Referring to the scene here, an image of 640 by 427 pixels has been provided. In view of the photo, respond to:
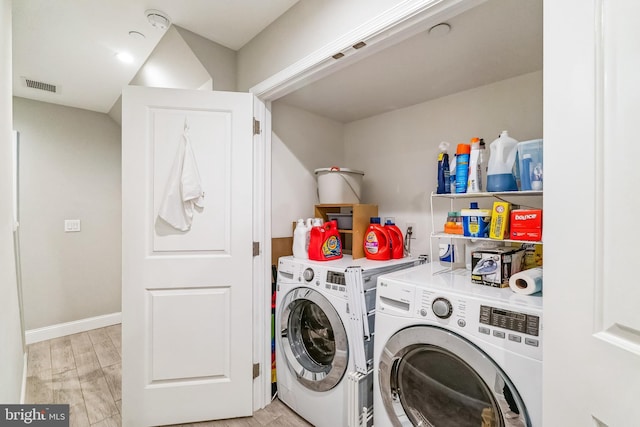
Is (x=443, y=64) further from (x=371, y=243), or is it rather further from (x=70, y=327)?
(x=70, y=327)

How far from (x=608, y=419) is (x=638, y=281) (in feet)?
0.87

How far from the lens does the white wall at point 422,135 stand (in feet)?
5.88

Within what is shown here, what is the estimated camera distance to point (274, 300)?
204 cm

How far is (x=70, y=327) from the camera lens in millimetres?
3066

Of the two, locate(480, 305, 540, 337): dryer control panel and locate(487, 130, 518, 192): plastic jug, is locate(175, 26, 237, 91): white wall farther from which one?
locate(480, 305, 540, 337): dryer control panel

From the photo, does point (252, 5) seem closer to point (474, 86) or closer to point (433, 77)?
point (433, 77)

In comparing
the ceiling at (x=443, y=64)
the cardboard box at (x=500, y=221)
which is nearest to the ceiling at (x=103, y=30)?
the ceiling at (x=443, y=64)

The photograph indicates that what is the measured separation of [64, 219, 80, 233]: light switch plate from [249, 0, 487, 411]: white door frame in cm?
258

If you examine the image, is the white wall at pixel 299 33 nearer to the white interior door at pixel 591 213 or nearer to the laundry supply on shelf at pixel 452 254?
the white interior door at pixel 591 213

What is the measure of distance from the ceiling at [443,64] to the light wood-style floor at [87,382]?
86.2 inches

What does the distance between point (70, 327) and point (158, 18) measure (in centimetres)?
322

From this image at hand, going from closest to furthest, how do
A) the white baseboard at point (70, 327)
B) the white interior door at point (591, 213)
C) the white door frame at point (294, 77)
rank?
the white interior door at point (591, 213)
the white door frame at point (294, 77)
the white baseboard at point (70, 327)

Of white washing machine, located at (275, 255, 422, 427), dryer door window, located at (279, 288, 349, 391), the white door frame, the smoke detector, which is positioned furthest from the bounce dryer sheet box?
the smoke detector

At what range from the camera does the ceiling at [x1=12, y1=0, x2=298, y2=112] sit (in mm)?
1610
